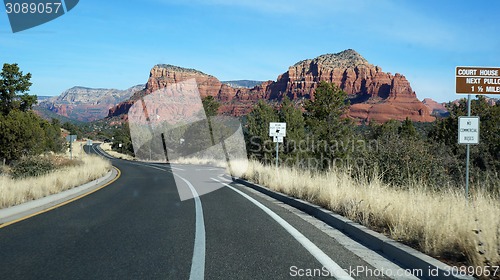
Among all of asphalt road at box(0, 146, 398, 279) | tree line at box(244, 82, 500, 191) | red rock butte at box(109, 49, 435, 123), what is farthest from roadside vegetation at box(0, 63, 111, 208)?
red rock butte at box(109, 49, 435, 123)

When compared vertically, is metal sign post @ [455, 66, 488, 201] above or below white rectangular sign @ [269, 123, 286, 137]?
above

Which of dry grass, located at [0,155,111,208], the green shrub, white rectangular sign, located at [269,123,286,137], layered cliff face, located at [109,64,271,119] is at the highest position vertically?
layered cliff face, located at [109,64,271,119]

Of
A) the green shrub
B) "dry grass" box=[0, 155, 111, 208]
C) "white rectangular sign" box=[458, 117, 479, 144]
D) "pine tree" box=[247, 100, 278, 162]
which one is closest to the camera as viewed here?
"white rectangular sign" box=[458, 117, 479, 144]

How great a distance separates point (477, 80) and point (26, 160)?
23911 mm

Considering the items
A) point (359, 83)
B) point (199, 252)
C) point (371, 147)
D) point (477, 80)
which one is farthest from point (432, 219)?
point (359, 83)

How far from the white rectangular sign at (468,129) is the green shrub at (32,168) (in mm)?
19816

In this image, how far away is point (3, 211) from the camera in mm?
10266

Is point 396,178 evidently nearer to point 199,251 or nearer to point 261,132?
point 199,251

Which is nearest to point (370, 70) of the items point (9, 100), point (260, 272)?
point (9, 100)

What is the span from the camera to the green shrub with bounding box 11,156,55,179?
74.6 feet

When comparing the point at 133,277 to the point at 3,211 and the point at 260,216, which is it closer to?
the point at 260,216

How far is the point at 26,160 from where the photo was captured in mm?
25469

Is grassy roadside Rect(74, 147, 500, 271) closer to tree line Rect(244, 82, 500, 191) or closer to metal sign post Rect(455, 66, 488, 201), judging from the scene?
tree line Rect(244, 82, 500, 191)

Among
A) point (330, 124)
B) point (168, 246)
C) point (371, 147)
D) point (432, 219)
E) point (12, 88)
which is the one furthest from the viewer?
point (12, 88)
